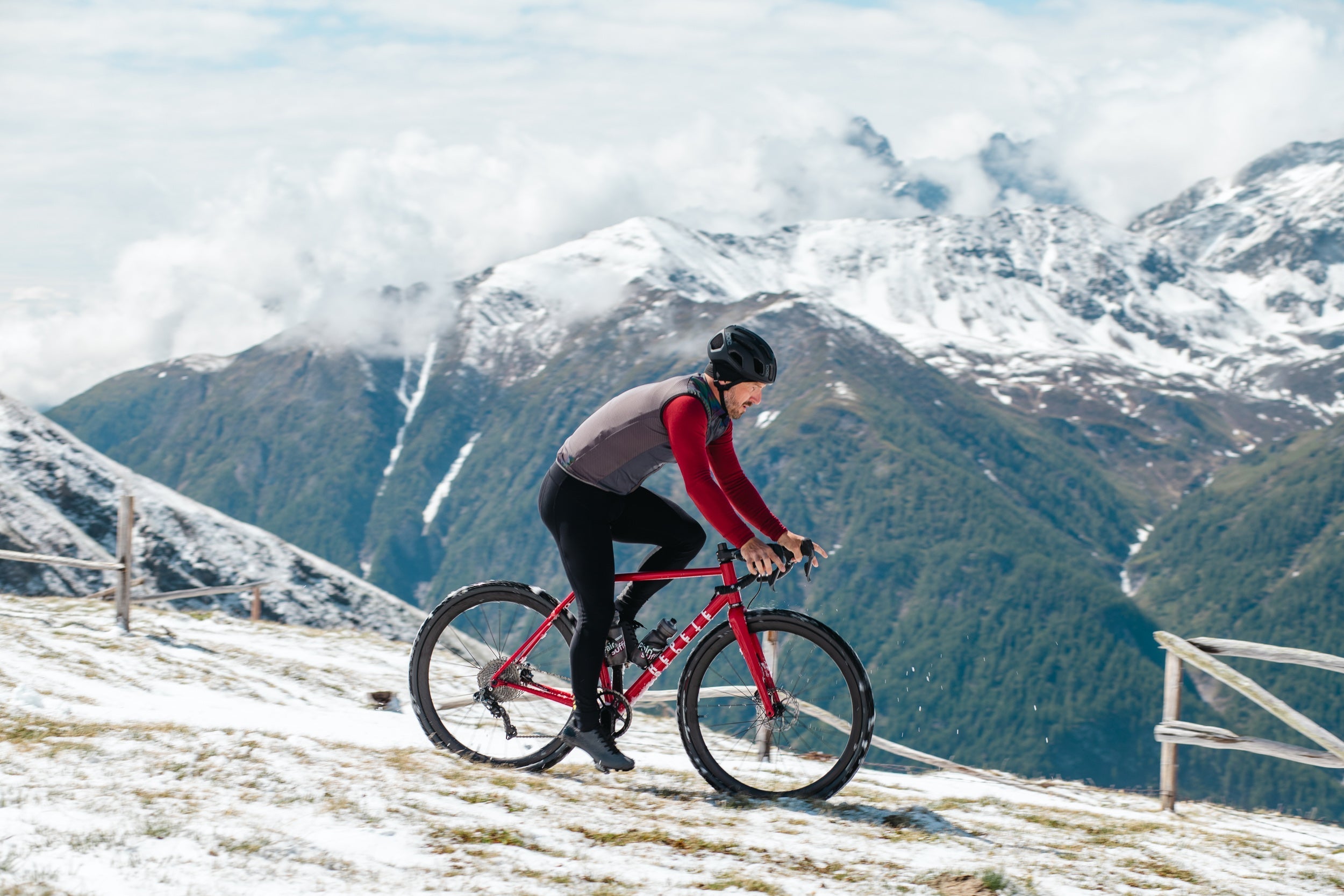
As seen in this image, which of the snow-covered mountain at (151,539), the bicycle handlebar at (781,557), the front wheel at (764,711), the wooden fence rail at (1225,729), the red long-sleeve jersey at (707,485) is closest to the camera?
the red long-sleeve jersey at (707,485)

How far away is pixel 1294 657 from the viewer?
10.0 m

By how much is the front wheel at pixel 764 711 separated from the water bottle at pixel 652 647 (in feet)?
0.78

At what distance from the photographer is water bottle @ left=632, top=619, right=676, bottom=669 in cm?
842

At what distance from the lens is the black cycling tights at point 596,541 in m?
8.15

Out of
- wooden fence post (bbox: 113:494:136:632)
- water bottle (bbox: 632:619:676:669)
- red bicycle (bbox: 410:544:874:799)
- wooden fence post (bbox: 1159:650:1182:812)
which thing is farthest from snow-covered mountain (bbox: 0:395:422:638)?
wooden fence post (bbox: 1159:650:1182:812)

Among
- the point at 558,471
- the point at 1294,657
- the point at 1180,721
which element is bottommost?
the point at 1180,721

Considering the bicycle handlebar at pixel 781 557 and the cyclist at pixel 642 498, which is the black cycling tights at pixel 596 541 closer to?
the cyclist at pixel 642 498

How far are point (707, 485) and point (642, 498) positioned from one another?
103 centimetres

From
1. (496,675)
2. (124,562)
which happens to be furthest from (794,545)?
(124,562)

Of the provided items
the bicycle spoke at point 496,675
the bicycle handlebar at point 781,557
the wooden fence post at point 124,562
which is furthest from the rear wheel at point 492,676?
the wooden fence post at point 124,562

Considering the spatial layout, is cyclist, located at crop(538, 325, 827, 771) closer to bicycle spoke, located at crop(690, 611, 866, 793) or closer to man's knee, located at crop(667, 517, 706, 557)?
man's knee, located at crop(667, 517, 706, 557)

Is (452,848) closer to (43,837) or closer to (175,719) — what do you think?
(43,837)

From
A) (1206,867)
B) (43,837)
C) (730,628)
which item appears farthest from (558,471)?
(1206,867)

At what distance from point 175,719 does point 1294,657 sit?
999 centimetres
